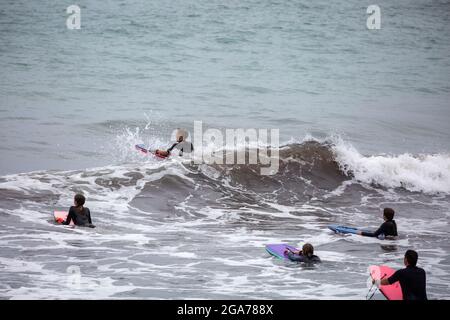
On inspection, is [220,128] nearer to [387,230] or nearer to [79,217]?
[79,217]

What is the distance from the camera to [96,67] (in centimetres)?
3338

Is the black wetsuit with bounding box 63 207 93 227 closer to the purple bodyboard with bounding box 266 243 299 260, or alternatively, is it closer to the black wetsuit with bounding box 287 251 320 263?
the purple bodyboard with bounding box 266 243 299 260

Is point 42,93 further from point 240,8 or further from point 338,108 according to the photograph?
point 240,8

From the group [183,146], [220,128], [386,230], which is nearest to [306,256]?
[386,230]

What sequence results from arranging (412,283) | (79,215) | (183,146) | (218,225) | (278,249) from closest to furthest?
(412,283)
(278,249)
(79,215)
(218,225)
(183,146)

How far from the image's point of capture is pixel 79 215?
13.5 metres

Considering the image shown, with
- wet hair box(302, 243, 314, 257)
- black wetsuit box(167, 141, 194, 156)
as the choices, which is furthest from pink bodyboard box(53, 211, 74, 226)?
black wetsuit box(167, 141, 194, 156)

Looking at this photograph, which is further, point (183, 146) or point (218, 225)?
point (183, 146)

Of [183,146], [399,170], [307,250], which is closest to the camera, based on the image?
[307,250]

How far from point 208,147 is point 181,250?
8.75 meters

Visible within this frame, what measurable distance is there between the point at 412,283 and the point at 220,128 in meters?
16.1

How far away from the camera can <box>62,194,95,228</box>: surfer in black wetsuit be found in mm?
13430

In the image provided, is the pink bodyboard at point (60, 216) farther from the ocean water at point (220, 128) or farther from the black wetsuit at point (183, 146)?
the black wetsuit at point (183, 146)
